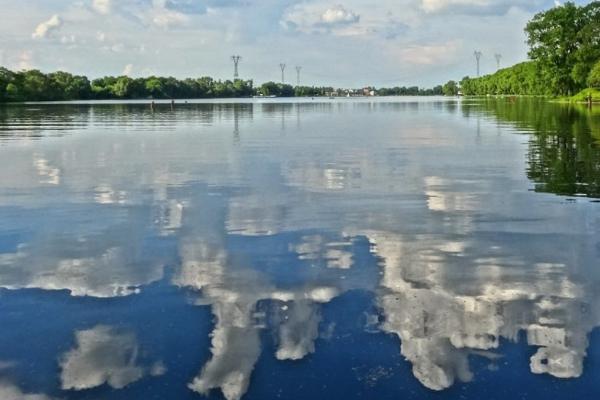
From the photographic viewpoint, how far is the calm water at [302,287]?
8.19 m

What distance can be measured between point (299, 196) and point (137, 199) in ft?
15.2

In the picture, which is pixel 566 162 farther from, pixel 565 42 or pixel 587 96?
pixel 565 42

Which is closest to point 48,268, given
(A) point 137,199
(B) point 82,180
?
(A) point 137,199

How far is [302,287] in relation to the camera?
1156 cm

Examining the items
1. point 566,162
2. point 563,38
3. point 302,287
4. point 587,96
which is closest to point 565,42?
point 563,38

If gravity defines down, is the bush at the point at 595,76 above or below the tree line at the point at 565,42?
below

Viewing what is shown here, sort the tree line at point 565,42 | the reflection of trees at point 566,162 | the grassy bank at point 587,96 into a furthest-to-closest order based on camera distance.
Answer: the tree line at point 565,42
the grassy bank at point 587,96
the reflection of trees at point 566,162

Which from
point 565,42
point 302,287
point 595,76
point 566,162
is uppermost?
point 565,42

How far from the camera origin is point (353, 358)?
8.62 m

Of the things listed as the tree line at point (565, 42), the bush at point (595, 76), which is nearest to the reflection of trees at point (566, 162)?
the bush at point (595, 76)

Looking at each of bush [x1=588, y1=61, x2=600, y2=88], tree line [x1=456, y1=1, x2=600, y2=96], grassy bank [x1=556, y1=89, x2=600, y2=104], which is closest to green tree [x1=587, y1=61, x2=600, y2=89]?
bush [x1=588, y1=61, x2=600, y2=88]

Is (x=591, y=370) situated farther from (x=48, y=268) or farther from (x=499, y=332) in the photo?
(x=48, y=268)

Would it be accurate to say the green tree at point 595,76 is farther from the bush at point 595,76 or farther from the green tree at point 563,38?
the green tree at point 563,38

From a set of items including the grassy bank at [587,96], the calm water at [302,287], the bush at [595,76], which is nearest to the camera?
the calm water at [302,287]
